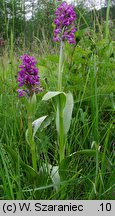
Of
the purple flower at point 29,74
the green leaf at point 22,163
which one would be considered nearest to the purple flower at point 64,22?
the purple flower at point 29,74

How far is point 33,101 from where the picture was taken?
100 centimetres

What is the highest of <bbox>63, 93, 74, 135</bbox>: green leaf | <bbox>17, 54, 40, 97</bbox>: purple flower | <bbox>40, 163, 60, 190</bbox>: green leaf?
<bbox>17, 54, 40, 97</bbox>: purple flower

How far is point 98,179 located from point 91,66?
760 mm

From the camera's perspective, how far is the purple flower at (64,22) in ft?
3.42

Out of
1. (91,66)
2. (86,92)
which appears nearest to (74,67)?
(91,66)

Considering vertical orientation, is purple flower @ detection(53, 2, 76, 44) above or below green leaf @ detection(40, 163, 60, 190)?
above

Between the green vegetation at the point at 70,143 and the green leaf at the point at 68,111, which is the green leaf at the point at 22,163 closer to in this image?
the green vegetation at the point at 70,143

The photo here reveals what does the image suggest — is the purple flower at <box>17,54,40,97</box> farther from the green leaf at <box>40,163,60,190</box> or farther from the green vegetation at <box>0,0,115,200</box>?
the green leaf at <box>40,163,60,190</box>

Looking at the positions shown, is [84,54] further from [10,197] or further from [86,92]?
[10,197]

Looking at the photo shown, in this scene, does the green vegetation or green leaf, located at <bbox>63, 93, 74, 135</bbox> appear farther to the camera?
green leaf, located at <bbox>63, 93, 74, 135</bbox>

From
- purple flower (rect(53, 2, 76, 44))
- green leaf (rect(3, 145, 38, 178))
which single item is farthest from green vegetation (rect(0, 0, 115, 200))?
purple flower (rect(53, 2, 76, 44))

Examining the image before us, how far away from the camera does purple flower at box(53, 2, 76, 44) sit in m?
1.04

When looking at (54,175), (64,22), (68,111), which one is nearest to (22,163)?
(54,175)

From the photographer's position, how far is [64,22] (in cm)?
105
